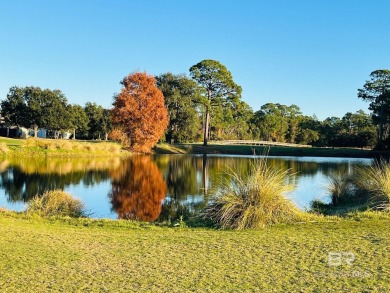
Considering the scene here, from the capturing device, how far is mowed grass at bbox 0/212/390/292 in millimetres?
4242

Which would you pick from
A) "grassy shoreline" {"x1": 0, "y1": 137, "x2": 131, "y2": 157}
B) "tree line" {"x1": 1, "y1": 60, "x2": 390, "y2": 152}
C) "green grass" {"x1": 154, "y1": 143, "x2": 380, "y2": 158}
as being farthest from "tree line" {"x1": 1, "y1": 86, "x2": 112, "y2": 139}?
"grassy shoreline" {"x1": 0, "y1": 137, "x2": 131, "y2": 157}

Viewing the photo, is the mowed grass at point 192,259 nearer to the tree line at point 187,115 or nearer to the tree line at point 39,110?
the tree line at point 187,115

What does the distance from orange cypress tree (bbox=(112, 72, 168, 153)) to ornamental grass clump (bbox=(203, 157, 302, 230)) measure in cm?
3377

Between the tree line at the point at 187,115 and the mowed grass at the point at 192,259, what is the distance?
35.7 meters

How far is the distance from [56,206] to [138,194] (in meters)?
5.51

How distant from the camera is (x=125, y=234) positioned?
7227 mm

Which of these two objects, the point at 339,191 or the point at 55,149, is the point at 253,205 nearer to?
the point at 339,191

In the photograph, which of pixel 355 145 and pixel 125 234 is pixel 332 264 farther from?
pixel 355 145

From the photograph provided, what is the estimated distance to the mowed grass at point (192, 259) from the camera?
4242mm

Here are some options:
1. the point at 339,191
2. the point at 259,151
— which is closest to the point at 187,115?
the point at 259,151

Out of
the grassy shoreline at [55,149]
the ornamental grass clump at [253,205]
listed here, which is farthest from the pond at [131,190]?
the grassy shoreline at [55,149]

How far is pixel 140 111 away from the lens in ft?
140

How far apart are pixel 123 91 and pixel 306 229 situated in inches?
1485

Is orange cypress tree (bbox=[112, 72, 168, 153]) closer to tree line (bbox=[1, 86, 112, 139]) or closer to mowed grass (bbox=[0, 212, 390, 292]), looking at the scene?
tree line (bbox=[1, 86, 112, 139])
